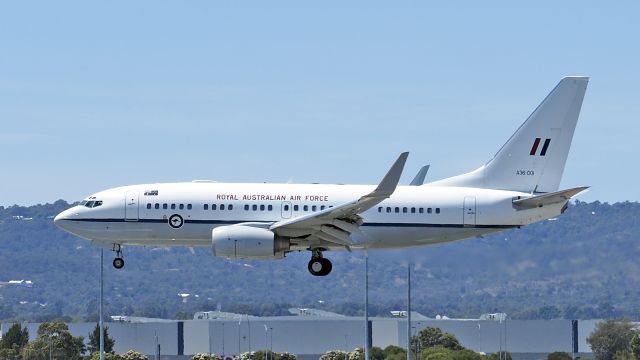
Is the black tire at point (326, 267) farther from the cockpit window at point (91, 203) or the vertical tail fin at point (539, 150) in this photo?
the cockpit window at point (91, 203)

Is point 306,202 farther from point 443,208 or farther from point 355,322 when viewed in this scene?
point 355,322

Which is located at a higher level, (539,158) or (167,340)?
(539,158)

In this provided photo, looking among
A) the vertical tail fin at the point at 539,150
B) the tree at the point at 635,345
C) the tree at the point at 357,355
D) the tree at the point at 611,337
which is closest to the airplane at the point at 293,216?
the vertical tail fin at the point at 539,150

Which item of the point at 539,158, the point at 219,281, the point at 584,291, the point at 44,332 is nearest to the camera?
the point at 539,158

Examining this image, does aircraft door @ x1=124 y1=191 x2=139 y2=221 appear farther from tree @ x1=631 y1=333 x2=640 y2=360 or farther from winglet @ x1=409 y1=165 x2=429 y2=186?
tree @ x1=631 y1=333 x2=640 y2=360

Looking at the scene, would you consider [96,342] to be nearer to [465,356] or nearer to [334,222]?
[465,356]

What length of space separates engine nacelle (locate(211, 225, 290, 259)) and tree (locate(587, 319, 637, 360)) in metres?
59.0

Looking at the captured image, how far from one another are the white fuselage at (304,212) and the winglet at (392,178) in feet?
14.7

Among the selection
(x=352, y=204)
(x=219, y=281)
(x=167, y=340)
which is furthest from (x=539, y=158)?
(x=219, y=281)

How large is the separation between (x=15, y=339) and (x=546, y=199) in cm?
6509

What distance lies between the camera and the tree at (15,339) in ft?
360

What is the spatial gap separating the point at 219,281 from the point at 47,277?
35.3 m

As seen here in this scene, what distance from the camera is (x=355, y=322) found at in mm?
121750

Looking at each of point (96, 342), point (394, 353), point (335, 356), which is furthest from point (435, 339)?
point (96, 342)
